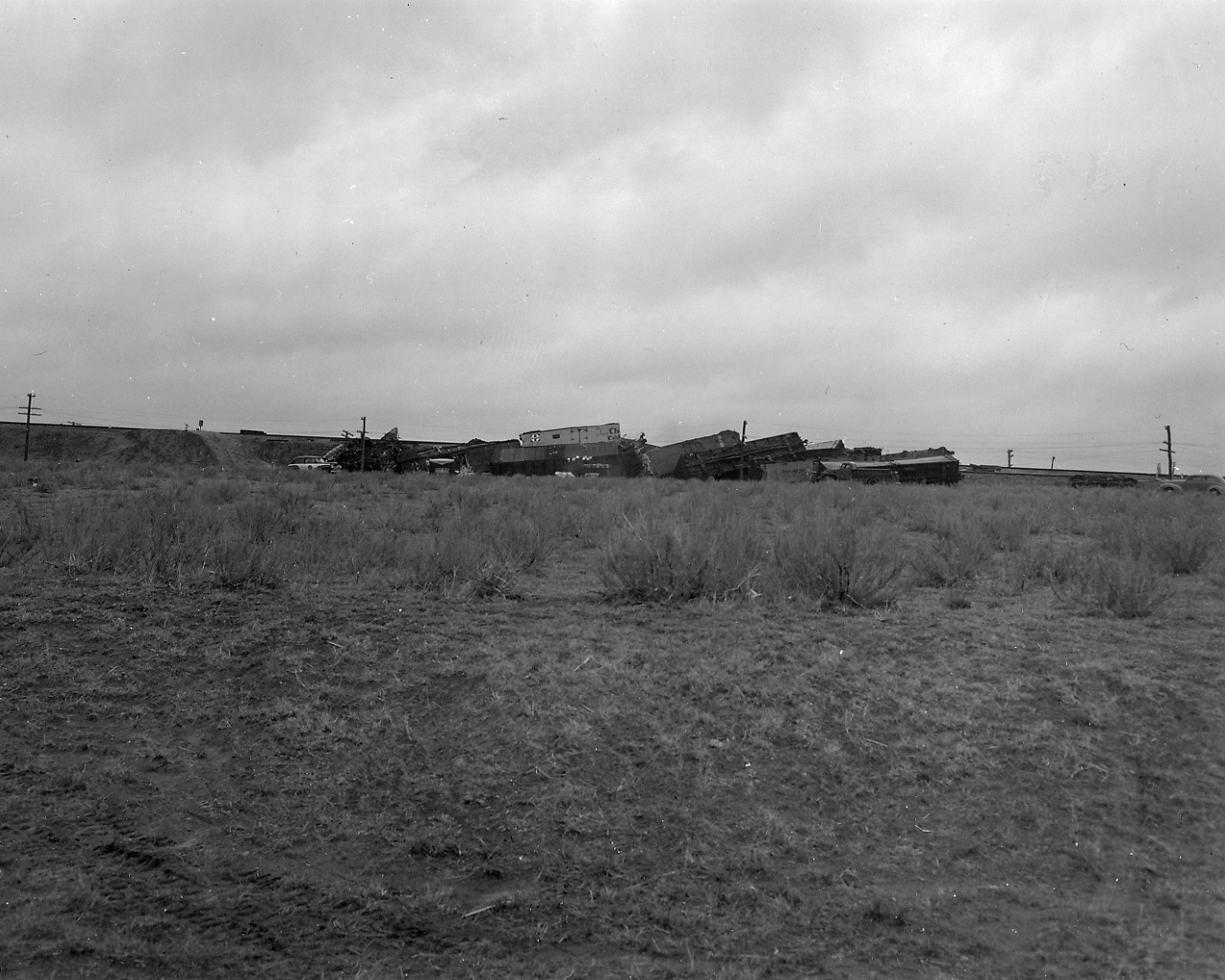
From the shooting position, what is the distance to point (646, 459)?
47750 millimetres

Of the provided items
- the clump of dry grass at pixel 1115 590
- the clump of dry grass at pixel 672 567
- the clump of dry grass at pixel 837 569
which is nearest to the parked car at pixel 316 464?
the clump of dry grass at pixel 672 567

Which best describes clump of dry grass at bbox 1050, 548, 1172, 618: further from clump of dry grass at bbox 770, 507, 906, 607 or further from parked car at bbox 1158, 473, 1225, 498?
parked car at bbox 1158, 473, 1225, 498

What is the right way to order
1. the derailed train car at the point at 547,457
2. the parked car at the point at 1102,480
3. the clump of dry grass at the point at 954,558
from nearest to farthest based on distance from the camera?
1. the clump of dry grass at the point at 954,558
2. the derailed train car at the point at 547,457
3. the parked car at the point at 1102,480

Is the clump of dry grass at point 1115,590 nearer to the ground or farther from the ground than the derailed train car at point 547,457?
nearer to the ground

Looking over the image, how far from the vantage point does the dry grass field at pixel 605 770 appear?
13.3 ft

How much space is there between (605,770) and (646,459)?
4250 centimetres

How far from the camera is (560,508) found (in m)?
19.5

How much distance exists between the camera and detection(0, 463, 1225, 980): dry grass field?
4.05 m

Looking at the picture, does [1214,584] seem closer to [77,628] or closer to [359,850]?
[359,850]

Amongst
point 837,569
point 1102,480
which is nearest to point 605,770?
point 837,569

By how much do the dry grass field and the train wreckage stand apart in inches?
1367

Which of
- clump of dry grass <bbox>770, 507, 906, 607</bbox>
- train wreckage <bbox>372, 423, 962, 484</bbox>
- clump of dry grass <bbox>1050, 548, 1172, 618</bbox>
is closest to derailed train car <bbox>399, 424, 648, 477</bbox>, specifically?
train wreckage <bbox>372, 423, 962, 484</bbox>

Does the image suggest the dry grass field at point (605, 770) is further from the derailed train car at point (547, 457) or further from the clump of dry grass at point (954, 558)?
the derailed train car at point (547, 457)

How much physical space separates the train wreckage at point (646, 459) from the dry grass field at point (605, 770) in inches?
1367
